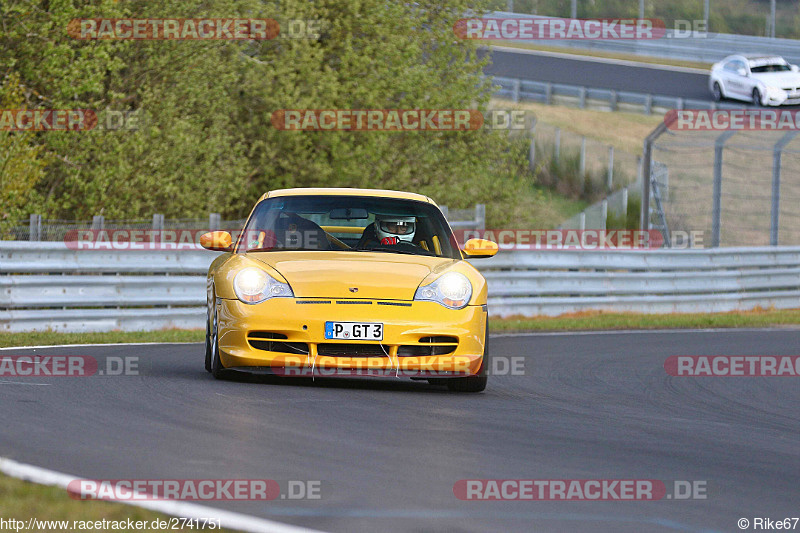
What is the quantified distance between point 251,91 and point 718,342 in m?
15.9

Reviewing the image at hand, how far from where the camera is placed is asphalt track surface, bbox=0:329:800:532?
5.00 m

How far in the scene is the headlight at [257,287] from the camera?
8.73 m

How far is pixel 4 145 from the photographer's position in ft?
66.1

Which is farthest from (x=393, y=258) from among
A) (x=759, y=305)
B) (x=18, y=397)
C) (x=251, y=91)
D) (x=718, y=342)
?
(x=251, y=91)

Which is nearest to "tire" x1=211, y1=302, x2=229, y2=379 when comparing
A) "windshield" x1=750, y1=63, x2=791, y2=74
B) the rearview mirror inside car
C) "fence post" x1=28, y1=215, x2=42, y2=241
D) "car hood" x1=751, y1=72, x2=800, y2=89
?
the rearview mirror inside car

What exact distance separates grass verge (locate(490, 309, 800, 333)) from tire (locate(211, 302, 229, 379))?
8128mm
